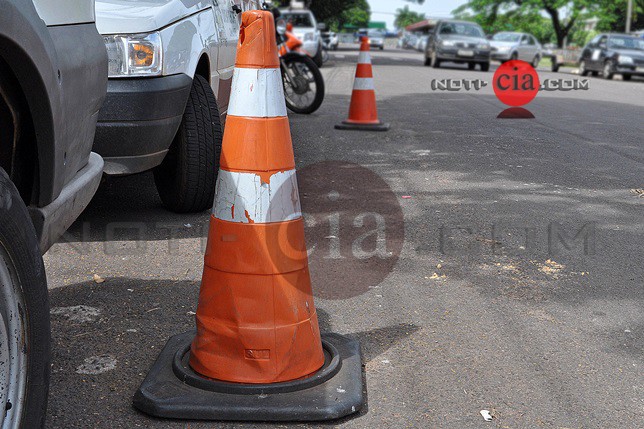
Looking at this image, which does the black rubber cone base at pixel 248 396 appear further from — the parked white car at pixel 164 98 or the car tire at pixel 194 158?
the car tire at pixel 194 158

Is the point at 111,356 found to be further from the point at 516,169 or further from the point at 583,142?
the point at 583,142

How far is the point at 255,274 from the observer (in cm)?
284

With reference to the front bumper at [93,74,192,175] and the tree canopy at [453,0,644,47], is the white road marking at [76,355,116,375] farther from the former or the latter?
the tree canopy at [453,0,644,47]

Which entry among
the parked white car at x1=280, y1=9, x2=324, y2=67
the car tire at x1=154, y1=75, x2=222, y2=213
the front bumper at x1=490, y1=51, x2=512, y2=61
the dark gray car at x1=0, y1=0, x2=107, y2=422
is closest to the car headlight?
the car tire at x1=154, y1=75, x2=222, y2=213

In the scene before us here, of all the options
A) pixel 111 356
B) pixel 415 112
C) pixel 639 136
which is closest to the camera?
pixel 111 356

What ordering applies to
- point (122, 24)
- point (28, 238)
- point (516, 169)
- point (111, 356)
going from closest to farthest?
point (28, 238)
point (111, 356)
point (122, 24)
point (516, 169)

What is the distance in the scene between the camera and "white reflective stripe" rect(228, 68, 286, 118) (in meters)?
2.88

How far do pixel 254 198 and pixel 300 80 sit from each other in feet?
26.3

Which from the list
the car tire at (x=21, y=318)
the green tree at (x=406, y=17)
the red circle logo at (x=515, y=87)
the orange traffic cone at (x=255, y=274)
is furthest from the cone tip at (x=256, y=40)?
the green tree at (x=406, y=17)

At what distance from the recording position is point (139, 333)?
3342 mm

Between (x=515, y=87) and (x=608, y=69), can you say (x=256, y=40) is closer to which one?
(x=515, y=87)

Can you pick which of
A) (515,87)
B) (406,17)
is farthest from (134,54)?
(406,17)

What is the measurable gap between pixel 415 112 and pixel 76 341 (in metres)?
9.11

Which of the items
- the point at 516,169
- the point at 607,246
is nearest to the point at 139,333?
the point at 607,246
